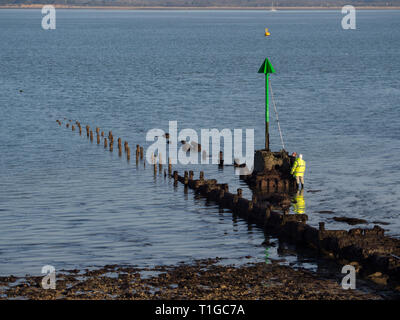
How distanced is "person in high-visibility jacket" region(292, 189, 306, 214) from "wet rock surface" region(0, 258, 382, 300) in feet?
35.9

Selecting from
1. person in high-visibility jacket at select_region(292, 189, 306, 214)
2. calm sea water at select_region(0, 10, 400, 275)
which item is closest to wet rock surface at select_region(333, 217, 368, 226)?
calm sea water at select_region(0, 10, 400, 275)

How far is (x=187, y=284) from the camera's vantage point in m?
28.8

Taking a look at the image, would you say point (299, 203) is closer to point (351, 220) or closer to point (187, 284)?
point (351, 220)

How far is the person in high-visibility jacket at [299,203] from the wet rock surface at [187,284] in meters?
11.0

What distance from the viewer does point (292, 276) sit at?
3014 cm

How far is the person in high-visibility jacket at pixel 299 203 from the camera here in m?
42.9

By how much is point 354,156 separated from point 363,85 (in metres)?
68.9

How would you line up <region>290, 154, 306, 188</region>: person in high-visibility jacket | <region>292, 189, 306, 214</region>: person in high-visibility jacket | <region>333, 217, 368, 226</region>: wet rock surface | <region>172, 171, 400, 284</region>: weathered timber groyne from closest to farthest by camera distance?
<region>172, 171, 400, 284</region>: weathered timber groyne, <region>333, 217, 368, 226</region>: wet rock surface, <region>292, 189, 306, 214</region>: person in high-visibility jacket, <region>290, 154, 306, 188</region>: person in high-visibility jacket

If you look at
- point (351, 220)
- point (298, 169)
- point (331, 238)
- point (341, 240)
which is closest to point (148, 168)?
point (298, 169)

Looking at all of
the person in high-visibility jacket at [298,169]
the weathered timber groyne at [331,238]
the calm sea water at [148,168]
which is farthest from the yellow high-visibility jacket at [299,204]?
the person in high-visibility jacket at [298,169]

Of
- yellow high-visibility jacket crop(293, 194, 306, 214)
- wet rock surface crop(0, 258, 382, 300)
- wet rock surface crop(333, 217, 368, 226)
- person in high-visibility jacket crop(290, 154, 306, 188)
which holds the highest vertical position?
person in high-visibility jacket crop(290, 154, 306, 188)

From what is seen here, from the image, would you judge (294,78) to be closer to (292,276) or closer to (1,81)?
(1,81)

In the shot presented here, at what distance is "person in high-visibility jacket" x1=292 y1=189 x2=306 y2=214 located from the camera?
42875 mm

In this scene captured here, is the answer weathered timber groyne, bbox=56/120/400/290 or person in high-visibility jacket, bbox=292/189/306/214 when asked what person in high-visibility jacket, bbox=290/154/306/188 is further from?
weathered timber groyne, bbox=56/120/400/290
